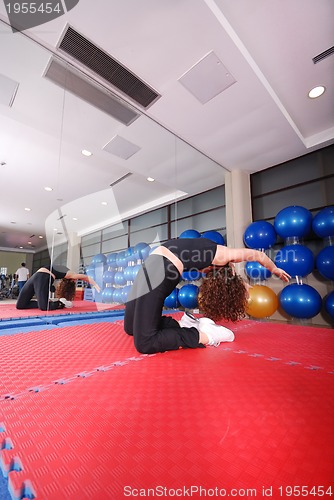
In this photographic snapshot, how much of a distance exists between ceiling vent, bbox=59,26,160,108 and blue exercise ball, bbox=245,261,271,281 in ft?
8.87

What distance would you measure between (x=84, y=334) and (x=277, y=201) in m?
3.83

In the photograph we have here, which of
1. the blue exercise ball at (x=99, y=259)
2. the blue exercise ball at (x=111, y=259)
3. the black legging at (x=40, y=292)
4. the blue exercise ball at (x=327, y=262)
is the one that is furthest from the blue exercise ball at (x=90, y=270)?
the blue exercise ball at (x=327, y=262)

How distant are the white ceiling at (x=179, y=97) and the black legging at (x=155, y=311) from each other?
2061mm

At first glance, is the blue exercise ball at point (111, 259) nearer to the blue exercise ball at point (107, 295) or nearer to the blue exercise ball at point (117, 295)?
the blue exercise ball at point (107, 295)

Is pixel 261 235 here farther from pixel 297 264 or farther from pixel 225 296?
pixel 225 296

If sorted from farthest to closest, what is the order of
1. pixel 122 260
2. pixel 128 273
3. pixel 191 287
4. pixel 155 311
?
pixel 122 260
pixel 128 273
pixel 191 287
pixel 155 311

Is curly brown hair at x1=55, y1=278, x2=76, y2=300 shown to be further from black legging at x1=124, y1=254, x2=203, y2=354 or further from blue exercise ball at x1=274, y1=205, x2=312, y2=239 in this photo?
blue exercise ball at x1=274, y1=205, x2=312, y2=239

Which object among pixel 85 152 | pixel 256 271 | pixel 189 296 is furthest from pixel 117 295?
pixel 256 271

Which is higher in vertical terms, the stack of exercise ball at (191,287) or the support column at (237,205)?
the support column at (237,205)

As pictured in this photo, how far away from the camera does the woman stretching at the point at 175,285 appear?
1.44m

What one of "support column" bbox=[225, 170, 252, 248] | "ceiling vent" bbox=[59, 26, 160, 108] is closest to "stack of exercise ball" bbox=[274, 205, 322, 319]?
"support column" bbox=[225, 170, 252, 248]

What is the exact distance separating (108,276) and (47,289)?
2982mm

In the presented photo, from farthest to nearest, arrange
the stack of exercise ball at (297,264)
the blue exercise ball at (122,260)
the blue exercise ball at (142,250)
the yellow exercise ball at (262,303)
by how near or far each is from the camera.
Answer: the blue exercise ball at (122,260) < the blue exercise ball at (142,250) < the yellow exercise ball at (262,303) < the stack of exercise ball at (297,264)

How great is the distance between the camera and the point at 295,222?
3.23 metres
